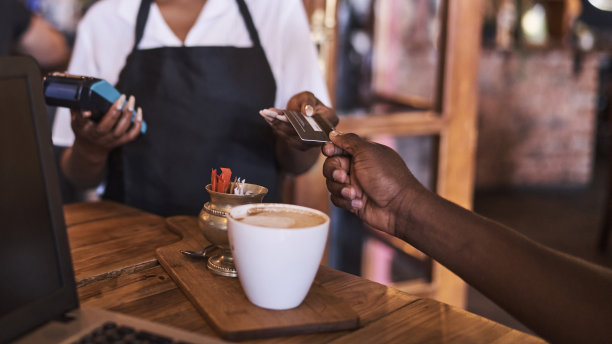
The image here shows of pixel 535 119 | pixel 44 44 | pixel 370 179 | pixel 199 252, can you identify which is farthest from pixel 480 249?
pixel 535 119

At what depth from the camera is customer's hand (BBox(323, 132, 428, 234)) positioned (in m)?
0.83

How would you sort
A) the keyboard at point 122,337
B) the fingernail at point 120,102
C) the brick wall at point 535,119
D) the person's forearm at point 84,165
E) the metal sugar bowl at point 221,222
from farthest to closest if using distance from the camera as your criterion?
the brick wall at point 535,119 < the person's forearm at point 84,165 < the fingernail at point 120,102 < the metal sugar bowl at point 221,222 < the keyboard at point 122,337

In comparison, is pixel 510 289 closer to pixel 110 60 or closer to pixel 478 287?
pixel 478 287

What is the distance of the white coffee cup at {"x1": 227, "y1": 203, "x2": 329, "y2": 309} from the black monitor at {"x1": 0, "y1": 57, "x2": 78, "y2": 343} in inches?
8.2

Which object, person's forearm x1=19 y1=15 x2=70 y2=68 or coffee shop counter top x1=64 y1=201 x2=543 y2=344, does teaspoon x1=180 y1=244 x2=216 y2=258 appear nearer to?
coffee shop counter top x1=64 y1=201 x2=543 y2=344

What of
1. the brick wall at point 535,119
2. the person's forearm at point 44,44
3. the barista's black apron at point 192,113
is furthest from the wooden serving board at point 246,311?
the brick wall at point 535,119

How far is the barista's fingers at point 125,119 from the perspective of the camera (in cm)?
115

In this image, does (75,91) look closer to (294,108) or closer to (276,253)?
(294,108)

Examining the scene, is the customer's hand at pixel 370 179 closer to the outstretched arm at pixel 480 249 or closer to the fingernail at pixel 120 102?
the outstretched arm at pixel 480 249

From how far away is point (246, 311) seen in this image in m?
0.71

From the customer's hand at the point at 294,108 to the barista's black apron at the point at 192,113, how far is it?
0.22 metres

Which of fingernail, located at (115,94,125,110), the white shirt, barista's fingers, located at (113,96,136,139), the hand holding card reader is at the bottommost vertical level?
barista's fingers, located at (113,96,136,139)

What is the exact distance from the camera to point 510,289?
2.34ft

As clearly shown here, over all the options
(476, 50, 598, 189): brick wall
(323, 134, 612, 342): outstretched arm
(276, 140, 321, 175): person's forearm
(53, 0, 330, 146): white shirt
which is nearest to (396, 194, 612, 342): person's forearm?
(323, 134, 612, 342): outstretched arm
